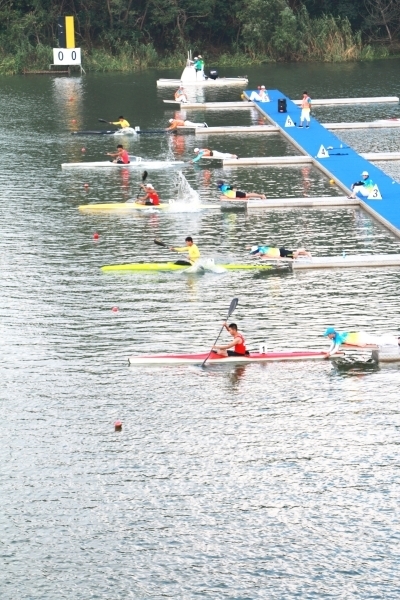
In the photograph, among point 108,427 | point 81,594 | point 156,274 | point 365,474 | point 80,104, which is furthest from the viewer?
point 80,104

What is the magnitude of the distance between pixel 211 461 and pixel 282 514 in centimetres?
200

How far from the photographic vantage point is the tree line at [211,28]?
65125 mm

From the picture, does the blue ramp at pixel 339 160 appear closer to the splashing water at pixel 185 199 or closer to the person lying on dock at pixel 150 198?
the splashing water at pixel 185 199

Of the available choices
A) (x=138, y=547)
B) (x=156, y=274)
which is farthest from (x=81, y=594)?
(x=156, y=274)

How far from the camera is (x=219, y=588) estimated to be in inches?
663

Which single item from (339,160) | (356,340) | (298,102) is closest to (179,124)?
(298,102)

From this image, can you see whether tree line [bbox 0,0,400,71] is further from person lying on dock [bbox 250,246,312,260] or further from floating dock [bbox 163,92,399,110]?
person lying on dock [bbox 250,246,312,260]

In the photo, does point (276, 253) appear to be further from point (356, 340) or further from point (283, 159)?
point (283, 159)

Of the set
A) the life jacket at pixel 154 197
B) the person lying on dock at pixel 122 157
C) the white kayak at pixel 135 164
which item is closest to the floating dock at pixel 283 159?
the white kayak at pixel 135 164

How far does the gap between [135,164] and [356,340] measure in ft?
63.0

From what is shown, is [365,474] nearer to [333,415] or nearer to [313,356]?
[333,415]

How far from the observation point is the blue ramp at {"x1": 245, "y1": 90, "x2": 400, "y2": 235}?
3503 cm

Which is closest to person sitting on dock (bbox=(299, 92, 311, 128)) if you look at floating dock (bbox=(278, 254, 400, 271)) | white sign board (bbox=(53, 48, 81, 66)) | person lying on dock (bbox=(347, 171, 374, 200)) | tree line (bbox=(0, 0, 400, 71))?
person lying on dock (bbox=(347, 171, 374, 200))

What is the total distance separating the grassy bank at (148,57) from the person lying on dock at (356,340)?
42.2 meters
